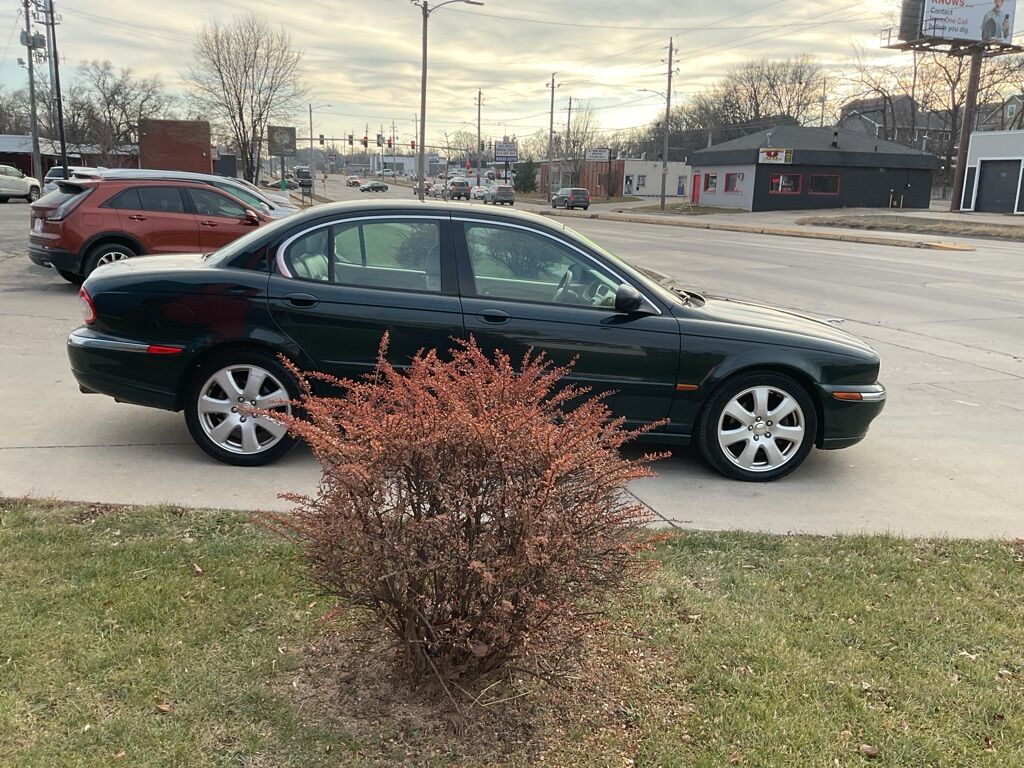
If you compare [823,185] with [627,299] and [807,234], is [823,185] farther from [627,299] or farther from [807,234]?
[627,299]

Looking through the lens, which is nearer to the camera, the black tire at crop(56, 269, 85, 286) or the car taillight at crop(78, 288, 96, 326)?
the car taillight at crop(78, 288, 96, 326)

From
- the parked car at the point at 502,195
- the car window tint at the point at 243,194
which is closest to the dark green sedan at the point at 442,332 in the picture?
the car window tint at the point at 243,194

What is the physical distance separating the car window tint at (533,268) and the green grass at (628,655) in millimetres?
1866

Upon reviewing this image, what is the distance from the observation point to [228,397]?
512 centimetres

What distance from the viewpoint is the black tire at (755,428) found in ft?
17.1

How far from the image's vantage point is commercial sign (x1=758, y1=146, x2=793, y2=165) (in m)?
52.3

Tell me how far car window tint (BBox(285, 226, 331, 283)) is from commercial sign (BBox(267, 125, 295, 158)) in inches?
1864

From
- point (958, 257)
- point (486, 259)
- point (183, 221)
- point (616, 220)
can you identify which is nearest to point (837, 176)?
point (616, 220)

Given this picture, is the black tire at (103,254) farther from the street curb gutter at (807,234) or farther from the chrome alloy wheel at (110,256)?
the street curb gutter at (807,234)

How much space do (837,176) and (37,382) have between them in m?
56.0

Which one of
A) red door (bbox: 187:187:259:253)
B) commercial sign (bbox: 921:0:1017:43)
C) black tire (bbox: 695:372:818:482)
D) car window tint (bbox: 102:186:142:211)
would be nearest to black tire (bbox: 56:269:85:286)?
car window tint (bbox: 102:186:142:211)

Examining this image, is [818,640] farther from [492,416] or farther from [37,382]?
[37,382]

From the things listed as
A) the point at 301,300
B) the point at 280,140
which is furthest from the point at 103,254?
the point at 280,140

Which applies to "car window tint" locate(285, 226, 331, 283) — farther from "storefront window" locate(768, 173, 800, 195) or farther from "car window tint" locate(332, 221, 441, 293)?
"storefront window" locate(768, 173, 800, 195)
